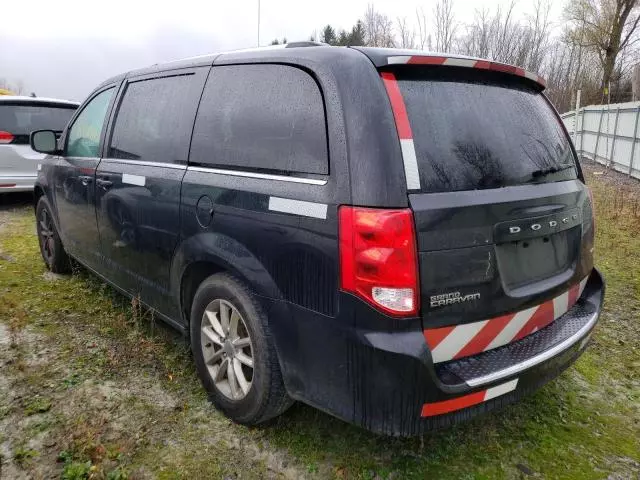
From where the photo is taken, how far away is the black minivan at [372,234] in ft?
5.88

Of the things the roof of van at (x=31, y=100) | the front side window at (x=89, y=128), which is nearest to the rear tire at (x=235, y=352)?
the front side window at (x=89, y=128)

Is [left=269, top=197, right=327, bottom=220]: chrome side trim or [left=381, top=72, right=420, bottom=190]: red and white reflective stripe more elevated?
[left=381, top=72, right=420, bottom=190]: red and white reflective stripe

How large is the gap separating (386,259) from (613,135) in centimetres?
1412

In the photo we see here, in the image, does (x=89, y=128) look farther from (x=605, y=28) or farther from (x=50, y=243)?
(x=605, y=28)

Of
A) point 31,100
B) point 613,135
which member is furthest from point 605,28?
point 31,100

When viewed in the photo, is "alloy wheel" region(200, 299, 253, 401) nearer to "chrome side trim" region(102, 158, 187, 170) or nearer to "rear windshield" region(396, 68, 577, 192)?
"chrome side trim" region(102, 158, 187, 170)

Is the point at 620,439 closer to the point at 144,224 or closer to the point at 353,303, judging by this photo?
the point at 353,303

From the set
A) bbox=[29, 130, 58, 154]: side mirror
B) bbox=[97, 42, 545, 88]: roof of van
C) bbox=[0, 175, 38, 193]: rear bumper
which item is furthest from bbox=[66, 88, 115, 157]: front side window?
bbox=[0, 175, 38, 193]: rear bumper

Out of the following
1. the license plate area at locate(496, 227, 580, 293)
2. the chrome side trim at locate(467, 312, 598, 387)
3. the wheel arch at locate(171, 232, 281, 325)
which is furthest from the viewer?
the wheel arch at locate(171, 232, 281, 325)

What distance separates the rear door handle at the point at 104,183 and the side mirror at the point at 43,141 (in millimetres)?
1022

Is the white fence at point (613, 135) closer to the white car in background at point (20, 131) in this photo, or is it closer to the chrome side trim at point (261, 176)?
the chrome side trim at point (261, 176)

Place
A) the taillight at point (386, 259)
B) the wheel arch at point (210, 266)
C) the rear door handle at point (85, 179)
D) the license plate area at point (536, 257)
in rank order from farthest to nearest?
the rear door handle at point (85, 179) → the wheel arch at point (210, 266) → the license plate area at point (536, 257) → the taillight at point (386, 259)

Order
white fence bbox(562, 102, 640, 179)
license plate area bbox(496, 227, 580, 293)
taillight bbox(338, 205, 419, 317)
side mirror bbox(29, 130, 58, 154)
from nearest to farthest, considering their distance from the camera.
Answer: taillight bbox(338, 205, 419, 317), license plate area bbox(496, 227, 580, 293), side mirror bbox(29, 130, 58, 154), white fence bbox(562, 102, 640, 179)

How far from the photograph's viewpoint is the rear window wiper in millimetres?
2234
